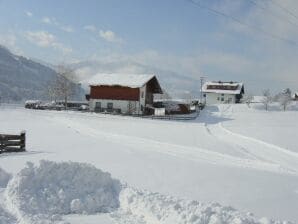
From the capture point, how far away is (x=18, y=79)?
178000 millimetres

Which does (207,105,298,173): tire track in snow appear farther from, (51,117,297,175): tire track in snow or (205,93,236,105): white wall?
(205,93,236,105): white wall

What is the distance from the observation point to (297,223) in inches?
409

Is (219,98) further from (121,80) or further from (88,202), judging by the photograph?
(88,202)

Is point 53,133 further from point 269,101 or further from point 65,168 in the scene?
point 269,101

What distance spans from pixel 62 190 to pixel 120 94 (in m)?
54.2

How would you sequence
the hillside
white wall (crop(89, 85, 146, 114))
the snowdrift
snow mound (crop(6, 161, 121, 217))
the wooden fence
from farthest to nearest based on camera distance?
A: the hillside → white wall (crop(89, 85, 146, 114)) → the wooden fence → snow mound (crop(6, 161, 121, 217)) → the snowdrift

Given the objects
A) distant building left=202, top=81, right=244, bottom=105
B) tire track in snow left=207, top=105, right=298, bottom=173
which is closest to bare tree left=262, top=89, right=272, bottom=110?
distant building left=202, top=81, right=244, bottom=105

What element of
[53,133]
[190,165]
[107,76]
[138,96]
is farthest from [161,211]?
[107,76]

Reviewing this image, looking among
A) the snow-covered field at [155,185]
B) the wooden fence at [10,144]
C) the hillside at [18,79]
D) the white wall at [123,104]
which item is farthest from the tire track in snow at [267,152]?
the hillside at [18,79]

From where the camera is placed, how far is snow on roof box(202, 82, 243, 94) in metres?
110

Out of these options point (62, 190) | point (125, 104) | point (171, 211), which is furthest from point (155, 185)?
point (125, 104)

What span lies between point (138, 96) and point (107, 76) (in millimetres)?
7408

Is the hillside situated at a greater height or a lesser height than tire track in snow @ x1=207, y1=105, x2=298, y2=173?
greater

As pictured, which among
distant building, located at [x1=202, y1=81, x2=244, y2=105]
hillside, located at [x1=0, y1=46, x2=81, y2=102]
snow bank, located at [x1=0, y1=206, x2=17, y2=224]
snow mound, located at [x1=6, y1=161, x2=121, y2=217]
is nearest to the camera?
snow bank, located at [x1=0, y1=206, x2=17, y2=224]
